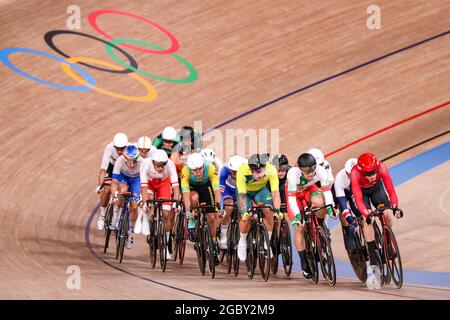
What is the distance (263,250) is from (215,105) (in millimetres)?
4359

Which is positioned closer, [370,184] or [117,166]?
[370,184]

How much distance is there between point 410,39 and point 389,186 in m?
5.87

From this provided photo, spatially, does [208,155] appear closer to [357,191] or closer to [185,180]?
[185,180]

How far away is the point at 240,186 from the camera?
26.8 feet

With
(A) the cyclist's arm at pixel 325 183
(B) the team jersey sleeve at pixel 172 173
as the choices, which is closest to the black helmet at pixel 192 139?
(B) the team jersey sleeve at pixel 172 173

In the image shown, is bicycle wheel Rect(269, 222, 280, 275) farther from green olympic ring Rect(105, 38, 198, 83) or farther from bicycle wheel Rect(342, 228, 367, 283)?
green olympic ring Rect(105, 38, 198, 83)

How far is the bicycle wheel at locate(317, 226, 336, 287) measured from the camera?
25.1 feet

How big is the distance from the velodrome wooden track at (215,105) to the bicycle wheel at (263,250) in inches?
5.8

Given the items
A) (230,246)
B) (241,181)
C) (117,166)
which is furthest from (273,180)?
(117,166)

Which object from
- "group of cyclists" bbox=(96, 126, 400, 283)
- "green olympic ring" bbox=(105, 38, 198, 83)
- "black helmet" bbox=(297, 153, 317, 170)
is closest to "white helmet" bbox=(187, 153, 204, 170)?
"group of cyclists" bbox=(96, 126, 400, 283)

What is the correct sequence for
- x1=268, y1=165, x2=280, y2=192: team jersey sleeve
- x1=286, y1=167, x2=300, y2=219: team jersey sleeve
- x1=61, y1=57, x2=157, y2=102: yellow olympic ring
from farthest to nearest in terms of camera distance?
x1=61, y1=57, x2=157, y2=102: yellow olympic ring < x1=268, y1=165, x2=280, y2=192: team jersey sleeve < x1=286, y1=167, x2=300, y2=219: team jersey sleeve

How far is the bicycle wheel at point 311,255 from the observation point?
310 inches

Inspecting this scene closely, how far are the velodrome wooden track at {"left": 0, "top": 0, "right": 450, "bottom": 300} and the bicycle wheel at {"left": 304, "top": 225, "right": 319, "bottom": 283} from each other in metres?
0.13
